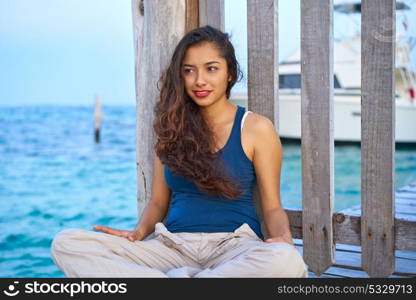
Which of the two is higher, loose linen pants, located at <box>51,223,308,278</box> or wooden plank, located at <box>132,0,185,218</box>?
wooden plank, located at <box>132,0,185,218</box>

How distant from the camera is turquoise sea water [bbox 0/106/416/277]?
8.10 m

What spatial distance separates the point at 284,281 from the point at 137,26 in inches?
61.5

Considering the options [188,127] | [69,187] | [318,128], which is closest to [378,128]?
[318,128]

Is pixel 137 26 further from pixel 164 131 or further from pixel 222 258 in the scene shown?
pixel 222 258

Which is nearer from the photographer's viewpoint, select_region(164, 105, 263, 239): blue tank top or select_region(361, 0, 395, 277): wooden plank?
select_region(361, 0, 395, 277): wooden plank

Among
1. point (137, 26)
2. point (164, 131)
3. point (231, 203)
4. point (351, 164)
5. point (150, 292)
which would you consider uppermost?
point (137, 26)

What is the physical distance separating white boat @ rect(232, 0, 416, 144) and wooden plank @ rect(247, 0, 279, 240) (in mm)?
17175

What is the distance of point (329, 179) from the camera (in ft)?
8.77

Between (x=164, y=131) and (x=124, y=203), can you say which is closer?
(x=164, y=131)

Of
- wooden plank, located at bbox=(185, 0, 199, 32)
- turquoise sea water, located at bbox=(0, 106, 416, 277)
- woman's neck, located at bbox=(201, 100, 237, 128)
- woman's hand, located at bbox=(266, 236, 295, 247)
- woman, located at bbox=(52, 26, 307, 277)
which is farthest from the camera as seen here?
turquoise sea water, located at bbox=(0, 106, 416, 277)

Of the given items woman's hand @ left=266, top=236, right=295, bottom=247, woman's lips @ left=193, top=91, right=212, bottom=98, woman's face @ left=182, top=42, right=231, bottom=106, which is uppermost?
woman's face @ left=182, top=42, right=231, bottom=106

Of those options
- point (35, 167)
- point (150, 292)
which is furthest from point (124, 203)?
point (150, 292)

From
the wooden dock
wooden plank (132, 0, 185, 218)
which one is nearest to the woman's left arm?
the wooden dock

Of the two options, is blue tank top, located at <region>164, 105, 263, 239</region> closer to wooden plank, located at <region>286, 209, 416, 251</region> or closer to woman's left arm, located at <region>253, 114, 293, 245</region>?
woman's left arm, located at <region>253, 114, 293, 245</region>
